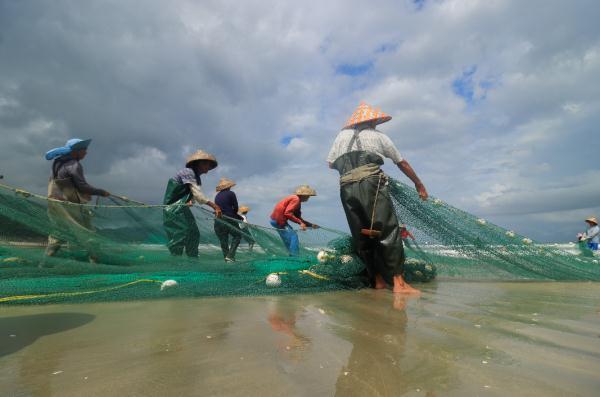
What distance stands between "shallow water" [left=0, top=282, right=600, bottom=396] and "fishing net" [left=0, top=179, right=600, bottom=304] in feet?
1.90

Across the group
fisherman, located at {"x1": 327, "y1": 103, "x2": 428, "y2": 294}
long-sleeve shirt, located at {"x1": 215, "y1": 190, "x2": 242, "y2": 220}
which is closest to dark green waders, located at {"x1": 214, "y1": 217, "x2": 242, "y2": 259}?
long-sleeve shirt, located at {"x1": 215, "y1": 190, "x2": 242, "y2": 220}

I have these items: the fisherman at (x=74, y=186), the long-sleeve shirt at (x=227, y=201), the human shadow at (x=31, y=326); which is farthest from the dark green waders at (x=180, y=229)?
the human shadow at (x=31, y=326)

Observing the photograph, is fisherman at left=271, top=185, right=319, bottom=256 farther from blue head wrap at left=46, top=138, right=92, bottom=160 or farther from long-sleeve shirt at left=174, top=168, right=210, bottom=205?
blue head wrap at left=46, top=138, right=92, bottom=160

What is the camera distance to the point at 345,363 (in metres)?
1.52

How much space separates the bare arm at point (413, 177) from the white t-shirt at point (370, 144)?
3.9 inches

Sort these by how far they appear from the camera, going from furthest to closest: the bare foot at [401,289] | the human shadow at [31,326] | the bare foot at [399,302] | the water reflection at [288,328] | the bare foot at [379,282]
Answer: the bare foot at [379,282], the bare foot at [401,289], the bare foot at [399,302], the human shadow at [31,326], the water reflection at [288,328]

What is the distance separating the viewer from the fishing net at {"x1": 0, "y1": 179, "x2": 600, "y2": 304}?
11.2 ft

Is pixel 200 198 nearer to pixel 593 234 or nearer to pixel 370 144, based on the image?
pixel 370 144

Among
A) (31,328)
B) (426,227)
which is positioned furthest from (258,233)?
(31,328)

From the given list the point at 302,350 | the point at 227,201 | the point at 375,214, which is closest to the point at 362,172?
the point at 375,214

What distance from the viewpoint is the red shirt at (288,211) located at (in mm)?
7379

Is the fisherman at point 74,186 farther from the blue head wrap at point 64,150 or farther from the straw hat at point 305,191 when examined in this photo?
the straw hat at point 305,191

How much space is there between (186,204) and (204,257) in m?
0.79

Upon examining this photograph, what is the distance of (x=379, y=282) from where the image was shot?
427 centimetres
